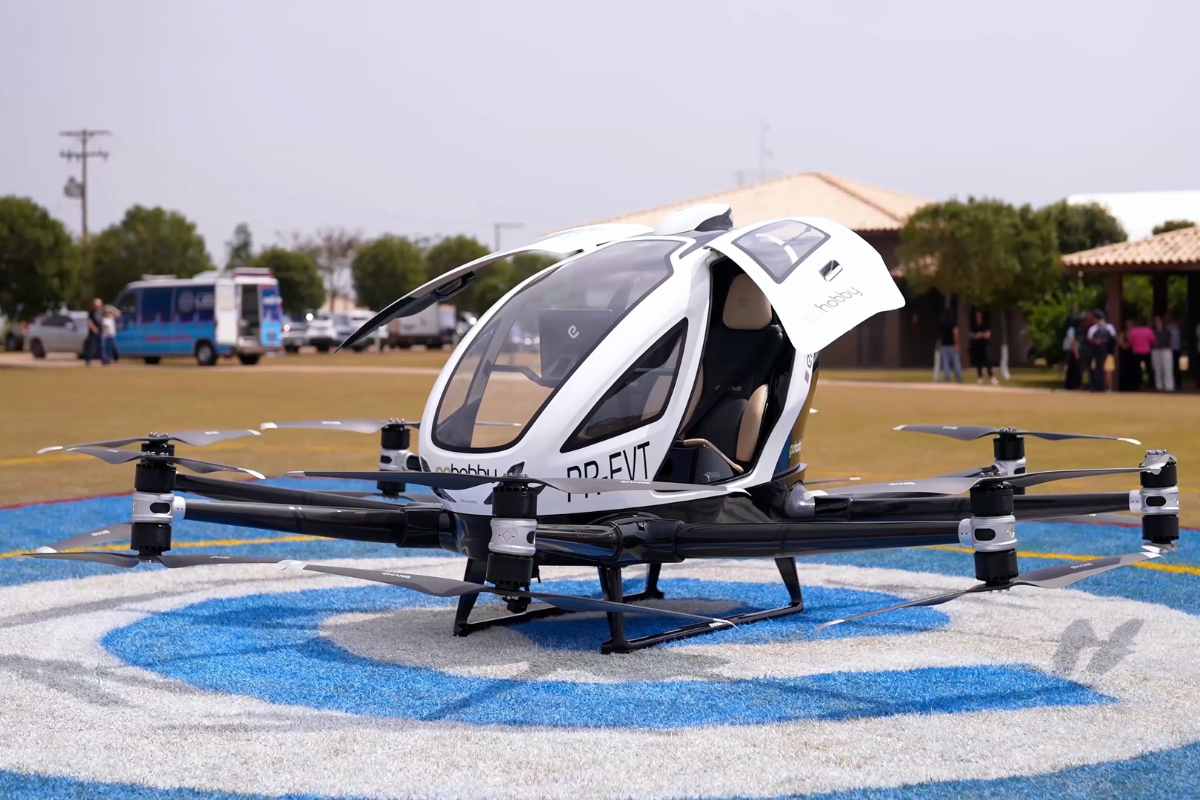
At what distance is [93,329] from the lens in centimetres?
4303

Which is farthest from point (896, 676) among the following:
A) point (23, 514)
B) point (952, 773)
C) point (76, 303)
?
point (76, 303)

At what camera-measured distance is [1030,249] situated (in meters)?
43.7

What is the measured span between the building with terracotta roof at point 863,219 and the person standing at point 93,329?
2225cm

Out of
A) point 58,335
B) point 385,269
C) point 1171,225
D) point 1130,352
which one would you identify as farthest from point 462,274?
point 385,269

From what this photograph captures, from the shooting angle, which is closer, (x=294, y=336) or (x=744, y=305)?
(x=744, y=305)

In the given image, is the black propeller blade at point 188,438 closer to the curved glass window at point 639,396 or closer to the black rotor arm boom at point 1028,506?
the curved glass window at point 639,396

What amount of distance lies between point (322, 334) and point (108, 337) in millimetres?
17648

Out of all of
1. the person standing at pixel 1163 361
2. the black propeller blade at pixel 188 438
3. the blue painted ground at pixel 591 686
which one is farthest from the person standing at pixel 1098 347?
the black propeller blade at pixel 188 438

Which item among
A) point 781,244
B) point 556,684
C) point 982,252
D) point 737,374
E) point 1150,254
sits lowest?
point 556,684

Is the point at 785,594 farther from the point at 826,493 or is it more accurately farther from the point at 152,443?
the point at 152,443

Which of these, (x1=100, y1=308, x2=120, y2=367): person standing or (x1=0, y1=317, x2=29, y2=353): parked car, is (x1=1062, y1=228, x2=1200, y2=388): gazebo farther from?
(x1=0, y1=317, x2=29, y2=353): parked car

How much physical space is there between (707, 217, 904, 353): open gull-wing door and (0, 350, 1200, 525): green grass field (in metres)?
5.49

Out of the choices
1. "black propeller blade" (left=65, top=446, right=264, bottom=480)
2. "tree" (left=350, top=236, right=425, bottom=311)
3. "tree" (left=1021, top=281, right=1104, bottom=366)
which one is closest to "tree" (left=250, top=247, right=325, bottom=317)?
"tree" (left=350, top=236, right=425, bottom=311)

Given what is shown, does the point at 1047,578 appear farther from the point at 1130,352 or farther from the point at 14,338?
the point at 14,338
